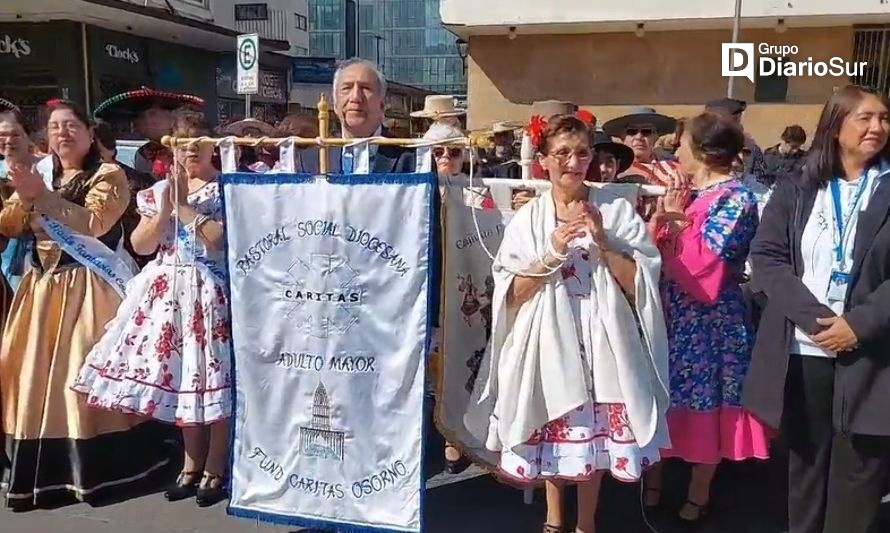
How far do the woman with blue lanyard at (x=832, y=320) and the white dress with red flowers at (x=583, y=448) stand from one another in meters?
0.50

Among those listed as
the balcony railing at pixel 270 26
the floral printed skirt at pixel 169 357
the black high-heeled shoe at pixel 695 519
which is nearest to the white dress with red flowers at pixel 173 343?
the floral printed skirt at pixel 169 357

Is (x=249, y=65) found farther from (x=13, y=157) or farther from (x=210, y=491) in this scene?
(x=210, y=491)

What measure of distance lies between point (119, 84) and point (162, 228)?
1181 centimetres

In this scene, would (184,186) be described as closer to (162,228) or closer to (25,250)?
(162,228)

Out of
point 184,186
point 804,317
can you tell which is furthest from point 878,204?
point 184,186

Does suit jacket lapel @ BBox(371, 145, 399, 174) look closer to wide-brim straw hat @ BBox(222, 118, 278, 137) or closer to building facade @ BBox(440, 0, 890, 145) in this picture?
wide-brim straw hat @ BBox(222, 118, 278, 137)

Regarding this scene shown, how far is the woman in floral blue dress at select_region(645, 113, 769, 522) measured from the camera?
10.9 feet

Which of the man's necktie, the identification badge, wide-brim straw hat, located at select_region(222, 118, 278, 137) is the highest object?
wide-brim straw hat, located at select_region(222, 118, 278, 137)

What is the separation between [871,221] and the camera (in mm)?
2814

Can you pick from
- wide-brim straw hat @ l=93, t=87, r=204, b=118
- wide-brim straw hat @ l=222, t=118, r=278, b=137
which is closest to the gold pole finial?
wide-brim straw hat @ l=222, t=118, r=278, b=137

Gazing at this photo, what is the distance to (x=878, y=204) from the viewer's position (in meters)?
2.82

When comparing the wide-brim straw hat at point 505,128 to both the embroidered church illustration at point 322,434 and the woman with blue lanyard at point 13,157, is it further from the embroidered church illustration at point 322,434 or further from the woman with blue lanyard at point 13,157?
the embroidered church illustration at point 322,434

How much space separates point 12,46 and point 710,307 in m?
13.2

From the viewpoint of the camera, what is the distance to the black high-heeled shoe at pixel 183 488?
3936mm
